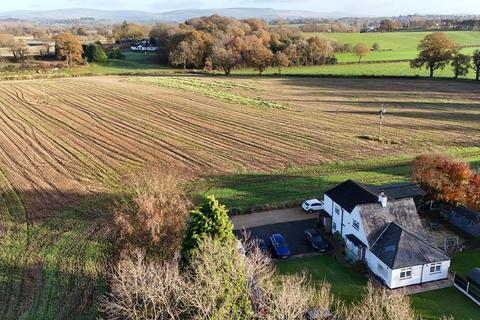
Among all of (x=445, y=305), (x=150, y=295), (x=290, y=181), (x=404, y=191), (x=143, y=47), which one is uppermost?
(x=143, y=47)

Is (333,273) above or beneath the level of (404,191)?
beneath

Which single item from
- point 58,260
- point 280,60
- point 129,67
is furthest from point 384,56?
point 58,260

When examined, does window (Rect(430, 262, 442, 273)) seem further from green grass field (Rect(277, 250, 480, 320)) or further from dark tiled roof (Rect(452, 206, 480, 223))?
dark tiled roof (Rect(452, 206, 480, 223))

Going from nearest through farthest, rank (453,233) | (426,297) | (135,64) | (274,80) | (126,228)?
(126,228) < (426,297) < (453,233) < (274,80) < (135,64)

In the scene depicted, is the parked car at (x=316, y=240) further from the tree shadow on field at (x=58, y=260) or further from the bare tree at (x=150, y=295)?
the tree shadow on field at (x=58, y=260)

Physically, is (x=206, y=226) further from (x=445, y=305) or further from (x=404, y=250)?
(x=445, y=305)

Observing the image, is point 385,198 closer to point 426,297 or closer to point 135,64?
point 426,297

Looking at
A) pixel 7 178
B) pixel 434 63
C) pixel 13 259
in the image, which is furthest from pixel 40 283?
pixel 434 63
